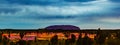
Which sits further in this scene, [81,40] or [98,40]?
[98,40]

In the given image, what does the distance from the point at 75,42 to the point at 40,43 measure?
14.5 feet

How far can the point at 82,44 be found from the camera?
130 ft

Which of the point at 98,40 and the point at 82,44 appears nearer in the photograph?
the point at 82,44

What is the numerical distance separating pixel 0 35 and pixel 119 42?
514 inches

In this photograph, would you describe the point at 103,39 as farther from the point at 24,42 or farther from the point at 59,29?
the point at 59,29

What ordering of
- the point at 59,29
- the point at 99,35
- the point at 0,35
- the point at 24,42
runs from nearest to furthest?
the point at 24,42
the point at 99,35
the point at 0,35
the point at 59,29

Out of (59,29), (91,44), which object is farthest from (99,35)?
(59,29)

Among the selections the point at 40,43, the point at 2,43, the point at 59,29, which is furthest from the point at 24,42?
the point at 59,29

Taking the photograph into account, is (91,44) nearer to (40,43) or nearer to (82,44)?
(82,44)

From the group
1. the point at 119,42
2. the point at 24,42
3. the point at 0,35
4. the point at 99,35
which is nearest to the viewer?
the point at 24,42

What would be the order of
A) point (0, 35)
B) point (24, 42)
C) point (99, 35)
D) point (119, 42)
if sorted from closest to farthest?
1. point (24, 42)
2. point (119, 42)
3. point (99, 35)
4. point (0, 35)

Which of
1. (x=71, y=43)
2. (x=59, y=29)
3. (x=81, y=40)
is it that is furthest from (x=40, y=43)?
(x=59, y=29)

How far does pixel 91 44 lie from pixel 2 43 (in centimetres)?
795

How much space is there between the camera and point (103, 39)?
43281 millimetres
